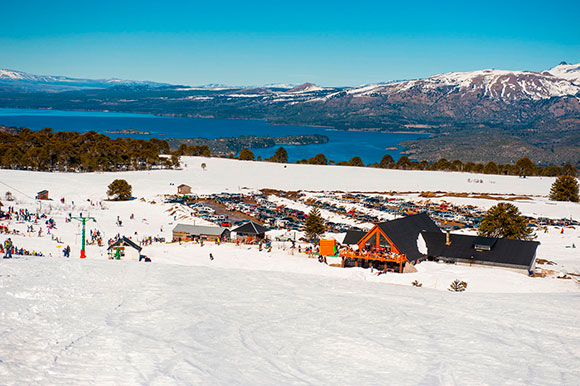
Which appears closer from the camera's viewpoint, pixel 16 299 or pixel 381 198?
pixel 16 299

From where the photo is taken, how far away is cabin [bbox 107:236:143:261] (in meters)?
32.3

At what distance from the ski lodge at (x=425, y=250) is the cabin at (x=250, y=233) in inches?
418

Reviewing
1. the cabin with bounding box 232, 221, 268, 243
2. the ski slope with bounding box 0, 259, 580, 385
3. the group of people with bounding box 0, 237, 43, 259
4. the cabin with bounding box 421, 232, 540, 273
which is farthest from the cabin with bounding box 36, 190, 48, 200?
the cabin with bounding box 421, 232, 540, 273

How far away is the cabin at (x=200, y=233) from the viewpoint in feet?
138

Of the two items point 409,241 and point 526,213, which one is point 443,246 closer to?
point 409,241

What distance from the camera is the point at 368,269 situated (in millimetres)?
31312

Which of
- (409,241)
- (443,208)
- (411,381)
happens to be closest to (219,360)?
(411,381)

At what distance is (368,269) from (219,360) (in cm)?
1890

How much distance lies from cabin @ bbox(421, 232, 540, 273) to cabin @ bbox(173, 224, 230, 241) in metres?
16.6

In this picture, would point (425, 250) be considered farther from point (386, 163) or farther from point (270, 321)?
point (386, 163)

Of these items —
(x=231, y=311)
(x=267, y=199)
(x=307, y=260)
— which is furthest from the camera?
(x=267, y=199)

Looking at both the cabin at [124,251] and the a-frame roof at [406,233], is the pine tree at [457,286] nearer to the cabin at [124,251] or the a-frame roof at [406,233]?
the a-frame roof at [406,233]

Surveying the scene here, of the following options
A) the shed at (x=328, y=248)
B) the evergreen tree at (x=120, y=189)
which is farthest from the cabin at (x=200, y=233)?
the evergreen tree at (x=120, y=189)

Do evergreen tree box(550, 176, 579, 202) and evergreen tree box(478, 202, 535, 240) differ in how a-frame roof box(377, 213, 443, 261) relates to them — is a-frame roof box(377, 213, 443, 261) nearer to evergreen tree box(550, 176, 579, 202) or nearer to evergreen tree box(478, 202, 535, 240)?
evergreen tree box(478, 202, 535, 240)
